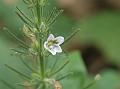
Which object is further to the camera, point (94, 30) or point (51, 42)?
point (94, 30)

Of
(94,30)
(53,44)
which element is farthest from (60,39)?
(94,30)

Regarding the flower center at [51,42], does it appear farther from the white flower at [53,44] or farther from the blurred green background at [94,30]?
the blurred green background at [94,30]

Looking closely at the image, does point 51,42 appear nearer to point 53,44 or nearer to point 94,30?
point 53,44

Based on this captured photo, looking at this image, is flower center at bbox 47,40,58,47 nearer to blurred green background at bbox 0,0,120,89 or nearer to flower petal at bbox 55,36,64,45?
flower petal at bbox 55,36,64,45

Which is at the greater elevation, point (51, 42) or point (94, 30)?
point (94, 30)

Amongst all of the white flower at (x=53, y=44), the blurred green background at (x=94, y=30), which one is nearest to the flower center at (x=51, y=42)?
the white flower at (x=53, y=44)

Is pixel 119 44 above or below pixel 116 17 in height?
below

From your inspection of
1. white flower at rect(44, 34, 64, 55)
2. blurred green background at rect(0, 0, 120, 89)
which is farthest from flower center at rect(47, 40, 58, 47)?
blurred green background at rect(0, 0, 120, 89)

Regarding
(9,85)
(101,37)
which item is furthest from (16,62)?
(101,37)

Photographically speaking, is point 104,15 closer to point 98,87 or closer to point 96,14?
point 96,14
